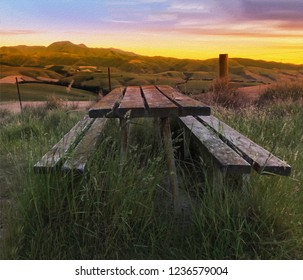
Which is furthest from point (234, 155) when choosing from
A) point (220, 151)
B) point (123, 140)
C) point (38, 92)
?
point (38, 92)

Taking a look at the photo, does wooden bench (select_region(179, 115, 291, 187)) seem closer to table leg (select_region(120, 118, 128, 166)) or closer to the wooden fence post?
table leg (select_region(120, 118, 128, 166))

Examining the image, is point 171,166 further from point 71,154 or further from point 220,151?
point 71,154

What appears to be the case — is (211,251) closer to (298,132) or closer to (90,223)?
(90,223)

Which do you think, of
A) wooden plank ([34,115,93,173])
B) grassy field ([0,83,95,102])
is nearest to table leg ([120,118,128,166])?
wooden plank ([34,115,93,173])

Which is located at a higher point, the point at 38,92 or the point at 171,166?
the point at 171,166

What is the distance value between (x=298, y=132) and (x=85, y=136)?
2166 millimetres

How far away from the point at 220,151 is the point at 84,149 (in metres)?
0.74

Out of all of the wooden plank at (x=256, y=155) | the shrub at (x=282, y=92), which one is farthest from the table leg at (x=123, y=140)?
the shrub at (x=282, y=92)

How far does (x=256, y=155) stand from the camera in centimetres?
219

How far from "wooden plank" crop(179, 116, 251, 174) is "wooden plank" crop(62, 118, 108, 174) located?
624 millimetres

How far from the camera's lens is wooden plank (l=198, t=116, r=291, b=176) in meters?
2.01

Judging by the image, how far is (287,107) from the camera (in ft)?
18.8

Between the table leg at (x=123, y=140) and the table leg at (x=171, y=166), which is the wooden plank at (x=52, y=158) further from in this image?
the table leg at (x=171, y=166)

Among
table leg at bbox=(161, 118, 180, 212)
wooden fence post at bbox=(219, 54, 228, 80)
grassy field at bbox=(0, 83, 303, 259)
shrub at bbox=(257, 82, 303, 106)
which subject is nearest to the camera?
grassy field at bbox=(0, 83, 303, 259)
